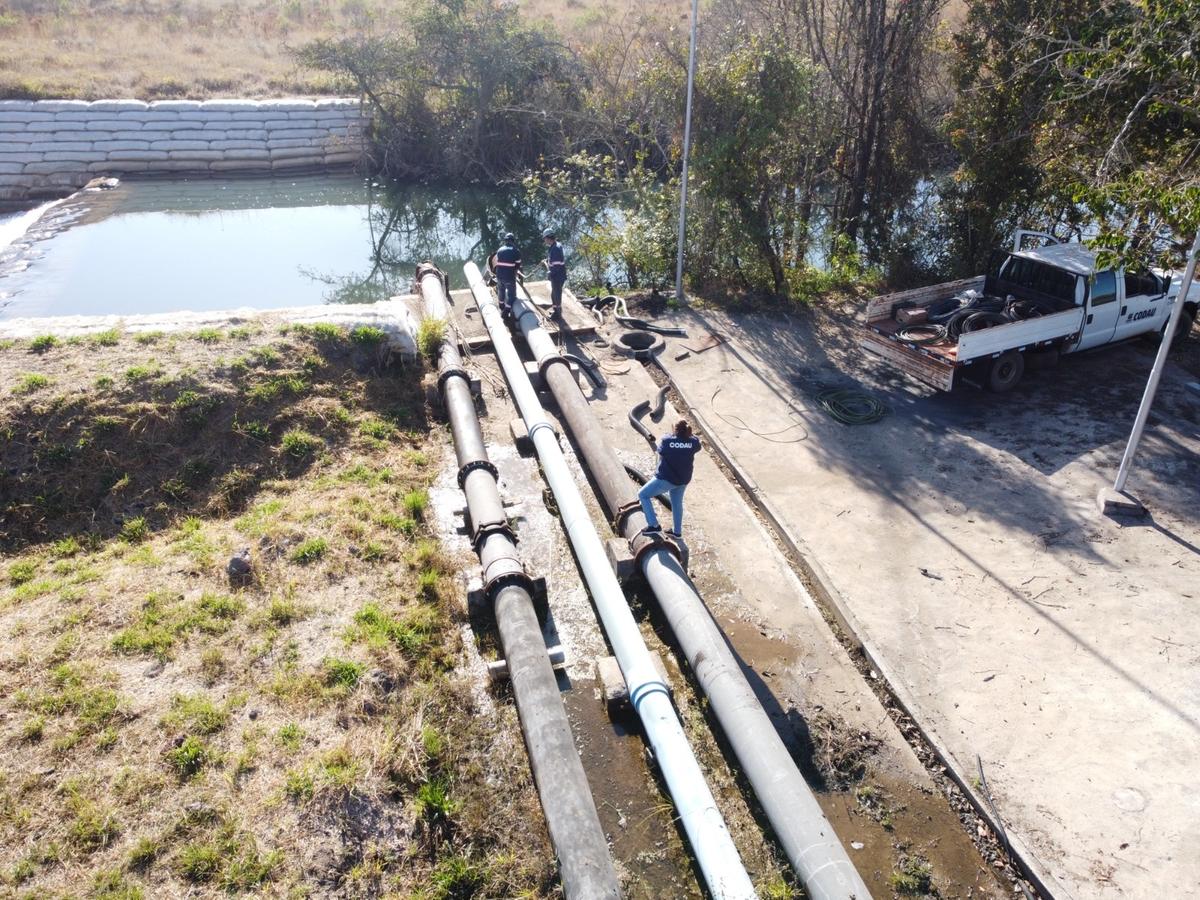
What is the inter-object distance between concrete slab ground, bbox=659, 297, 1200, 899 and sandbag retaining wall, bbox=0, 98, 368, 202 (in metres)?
21.0

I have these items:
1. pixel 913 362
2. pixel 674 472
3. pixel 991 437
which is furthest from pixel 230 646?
pixel 991 437

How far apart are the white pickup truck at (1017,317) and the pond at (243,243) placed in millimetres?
10798

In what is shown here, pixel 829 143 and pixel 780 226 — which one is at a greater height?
pixel 829 143

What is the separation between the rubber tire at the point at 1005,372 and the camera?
11.4m

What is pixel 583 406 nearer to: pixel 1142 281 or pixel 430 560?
pixel 430 560

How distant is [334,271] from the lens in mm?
20422

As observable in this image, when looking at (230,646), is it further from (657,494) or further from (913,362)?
(913,362)

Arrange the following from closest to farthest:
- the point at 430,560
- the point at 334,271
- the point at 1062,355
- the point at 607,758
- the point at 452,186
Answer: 1. the point at 607,758
2. the point at 430,560
3. the point at 1062,355
4. the point at 334,271
5. the point at 452,186

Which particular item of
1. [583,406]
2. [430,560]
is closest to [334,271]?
[583,406]

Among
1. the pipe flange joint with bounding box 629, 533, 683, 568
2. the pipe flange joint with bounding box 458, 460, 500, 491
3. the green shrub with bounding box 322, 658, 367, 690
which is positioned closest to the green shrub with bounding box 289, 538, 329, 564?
the green shrub with bounding box 322, 658, 367, 690

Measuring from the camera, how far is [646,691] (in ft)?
20.5

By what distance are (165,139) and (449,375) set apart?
22371mm

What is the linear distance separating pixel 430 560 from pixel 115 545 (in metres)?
3.55

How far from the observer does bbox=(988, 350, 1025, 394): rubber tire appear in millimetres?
11445
